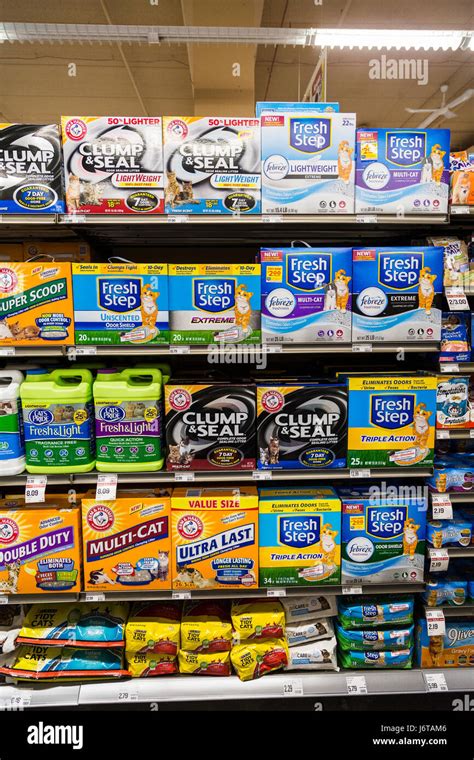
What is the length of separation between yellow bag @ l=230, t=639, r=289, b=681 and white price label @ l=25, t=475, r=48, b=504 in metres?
1.19

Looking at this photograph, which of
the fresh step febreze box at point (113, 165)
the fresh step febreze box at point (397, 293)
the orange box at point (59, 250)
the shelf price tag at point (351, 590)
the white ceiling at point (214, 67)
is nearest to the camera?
the fresh step febreze box at point (113, 165)

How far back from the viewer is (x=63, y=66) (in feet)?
→ 14.4

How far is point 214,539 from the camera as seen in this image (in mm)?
2115

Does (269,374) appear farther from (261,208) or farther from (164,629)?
(164,629)

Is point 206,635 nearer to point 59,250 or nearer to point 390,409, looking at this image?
point 390,409

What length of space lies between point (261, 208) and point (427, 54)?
354 centimetres

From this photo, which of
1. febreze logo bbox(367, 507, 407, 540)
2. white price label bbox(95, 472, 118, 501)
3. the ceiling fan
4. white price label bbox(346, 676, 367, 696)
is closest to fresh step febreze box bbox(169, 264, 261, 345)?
white price label bbox(95, 472, 118, 501)

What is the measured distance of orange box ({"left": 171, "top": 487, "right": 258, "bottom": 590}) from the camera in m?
2.11

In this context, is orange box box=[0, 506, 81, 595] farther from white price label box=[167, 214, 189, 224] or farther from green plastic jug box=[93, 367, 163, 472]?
white price label box=[167, 214, 189, 224]

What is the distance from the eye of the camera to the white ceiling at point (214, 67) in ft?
11.2

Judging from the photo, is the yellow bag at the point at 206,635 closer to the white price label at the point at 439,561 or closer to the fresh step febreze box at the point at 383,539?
the fresh step febreze box at the point at 383,539

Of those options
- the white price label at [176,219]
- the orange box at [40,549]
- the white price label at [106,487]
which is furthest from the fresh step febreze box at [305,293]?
the orange box at [40,549]

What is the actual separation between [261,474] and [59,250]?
1.54 meters

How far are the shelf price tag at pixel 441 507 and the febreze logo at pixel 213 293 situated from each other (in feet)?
4.53
